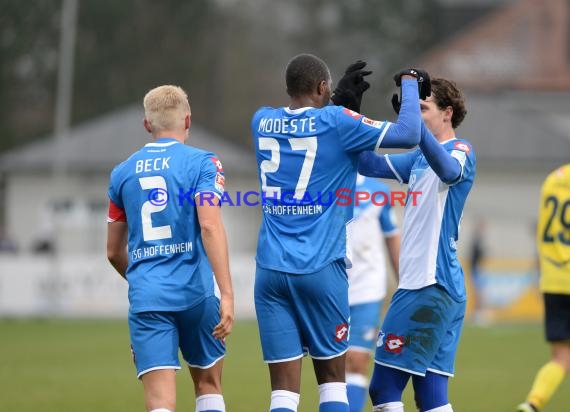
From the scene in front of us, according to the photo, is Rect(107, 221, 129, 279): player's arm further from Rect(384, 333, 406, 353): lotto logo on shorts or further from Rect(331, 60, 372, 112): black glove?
Rect(384, 333, 406, 353): lotto logo on shorts

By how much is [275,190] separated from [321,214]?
0.30 metres

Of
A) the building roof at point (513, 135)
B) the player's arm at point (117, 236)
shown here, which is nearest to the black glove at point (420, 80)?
the player's arm at point (117, 236)

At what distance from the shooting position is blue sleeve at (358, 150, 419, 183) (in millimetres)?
7125

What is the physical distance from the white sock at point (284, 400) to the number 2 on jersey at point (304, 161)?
111 centimetres

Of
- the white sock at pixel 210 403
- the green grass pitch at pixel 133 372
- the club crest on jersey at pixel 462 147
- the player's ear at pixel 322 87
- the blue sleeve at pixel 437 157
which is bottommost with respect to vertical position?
the green grass pitch at pixel 133 372

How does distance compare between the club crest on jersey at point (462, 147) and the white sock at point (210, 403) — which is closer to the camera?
the white sock at point (210, 403)

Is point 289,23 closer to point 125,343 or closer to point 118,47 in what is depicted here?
point 118,47

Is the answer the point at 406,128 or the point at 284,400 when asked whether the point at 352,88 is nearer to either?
the point at 406,128

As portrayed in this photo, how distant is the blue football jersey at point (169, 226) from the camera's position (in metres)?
6.48

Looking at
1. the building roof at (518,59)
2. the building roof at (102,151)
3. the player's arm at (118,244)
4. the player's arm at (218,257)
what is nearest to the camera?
the player's arm at (218,257)

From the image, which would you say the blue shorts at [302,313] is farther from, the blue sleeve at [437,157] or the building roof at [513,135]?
the building roof at [513,135]

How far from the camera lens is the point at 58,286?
2350 centimetres

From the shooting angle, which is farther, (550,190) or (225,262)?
(550,190)

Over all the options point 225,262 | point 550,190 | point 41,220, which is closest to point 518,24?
point 41,220
